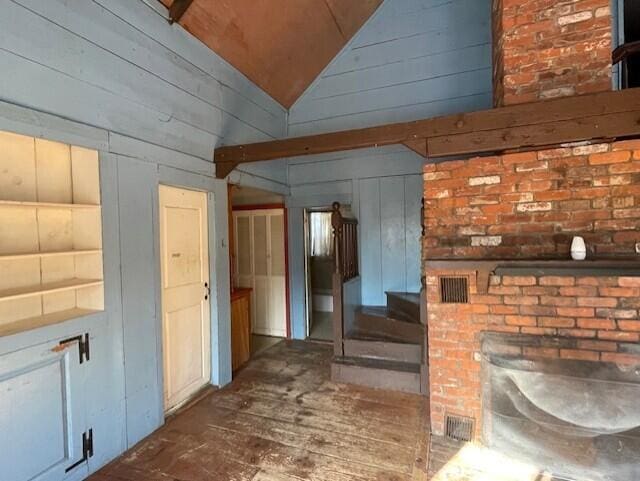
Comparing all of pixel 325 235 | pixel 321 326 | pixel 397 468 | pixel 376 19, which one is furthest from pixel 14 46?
pixel 325 235

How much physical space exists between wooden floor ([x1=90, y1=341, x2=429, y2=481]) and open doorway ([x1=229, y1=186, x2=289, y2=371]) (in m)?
1.73

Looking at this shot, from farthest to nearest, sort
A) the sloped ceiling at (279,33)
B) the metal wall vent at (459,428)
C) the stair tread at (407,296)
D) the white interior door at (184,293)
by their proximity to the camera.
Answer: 1. the stair tread at (407,296)
2. the sloped ceiling at (279,33)
3. the white interior door at (184,293)
4. the metal wall vent at (459,428)

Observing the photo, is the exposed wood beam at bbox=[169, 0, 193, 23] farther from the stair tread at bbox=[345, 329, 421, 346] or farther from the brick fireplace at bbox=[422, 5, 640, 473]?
the stair tread at bbox=[345, 329, 421, 346]

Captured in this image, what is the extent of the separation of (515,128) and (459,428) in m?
2.24

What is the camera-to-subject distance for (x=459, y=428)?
2490mm

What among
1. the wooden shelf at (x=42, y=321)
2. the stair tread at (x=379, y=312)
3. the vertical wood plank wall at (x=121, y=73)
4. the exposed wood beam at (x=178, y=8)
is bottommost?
the stair tread at (x=379, y=312)

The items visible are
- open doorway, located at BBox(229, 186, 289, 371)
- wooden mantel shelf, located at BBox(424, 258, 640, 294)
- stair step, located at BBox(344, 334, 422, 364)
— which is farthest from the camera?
Answer: open doorway, located at BBox(229, 186, 289, 371)

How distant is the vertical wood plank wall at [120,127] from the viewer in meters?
1.95

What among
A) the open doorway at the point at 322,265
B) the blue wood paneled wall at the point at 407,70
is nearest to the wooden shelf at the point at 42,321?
the blue wood paneled wall at the point at 407,70

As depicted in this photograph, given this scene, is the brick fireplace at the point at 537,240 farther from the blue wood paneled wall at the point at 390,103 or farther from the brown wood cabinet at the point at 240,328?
the brown wood cabinet at the point at 240,328

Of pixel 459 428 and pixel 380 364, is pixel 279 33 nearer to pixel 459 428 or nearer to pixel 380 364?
pixel 380 364

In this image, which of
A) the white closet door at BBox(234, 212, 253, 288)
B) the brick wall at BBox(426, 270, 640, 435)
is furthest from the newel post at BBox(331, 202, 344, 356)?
the white closet door at BBox(234, 212, 253, 288)

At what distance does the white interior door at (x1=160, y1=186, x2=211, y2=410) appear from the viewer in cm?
297

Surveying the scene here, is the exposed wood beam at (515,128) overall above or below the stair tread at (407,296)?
above
